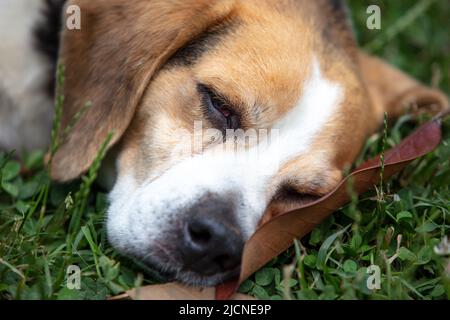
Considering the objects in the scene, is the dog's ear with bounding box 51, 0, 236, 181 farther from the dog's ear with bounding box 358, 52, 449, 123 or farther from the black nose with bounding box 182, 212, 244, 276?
the dog's ear with bounding box 358, 52, 449, 123

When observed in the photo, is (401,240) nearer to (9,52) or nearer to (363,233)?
(363,233)

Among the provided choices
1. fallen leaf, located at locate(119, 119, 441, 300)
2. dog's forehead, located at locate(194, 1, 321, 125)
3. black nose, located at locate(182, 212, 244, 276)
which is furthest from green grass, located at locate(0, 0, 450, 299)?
dog's forehead, located at locate(194, 1, 321, 125)

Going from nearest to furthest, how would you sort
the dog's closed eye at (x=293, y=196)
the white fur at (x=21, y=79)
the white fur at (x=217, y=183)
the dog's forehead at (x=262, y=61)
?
the white fur at (x=217, y=183), the dog's forehead at (x=262, y=61), the dog's closed eye at (x=293, y=196), the white fur at (x=21, y=79)

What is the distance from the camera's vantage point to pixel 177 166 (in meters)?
3.00

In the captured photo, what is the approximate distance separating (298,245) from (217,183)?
442 millimetres

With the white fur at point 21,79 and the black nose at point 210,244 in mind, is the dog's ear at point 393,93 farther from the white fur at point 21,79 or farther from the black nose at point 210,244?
the white fur at point 21,79

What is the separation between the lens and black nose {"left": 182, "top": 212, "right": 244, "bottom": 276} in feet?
8.90

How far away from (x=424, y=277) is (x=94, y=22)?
205cm

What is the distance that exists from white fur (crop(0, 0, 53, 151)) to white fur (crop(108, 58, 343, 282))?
0.88 metres

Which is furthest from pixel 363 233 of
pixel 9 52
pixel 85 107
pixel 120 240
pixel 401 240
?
pixel 9 52

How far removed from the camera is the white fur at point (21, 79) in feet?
12.1

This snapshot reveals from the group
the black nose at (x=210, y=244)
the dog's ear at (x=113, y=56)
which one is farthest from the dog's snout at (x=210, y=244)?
the dog's ear at (x=113, y=56)

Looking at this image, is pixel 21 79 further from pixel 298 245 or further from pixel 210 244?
pixel 298 245

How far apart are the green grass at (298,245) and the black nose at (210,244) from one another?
0.19 m
